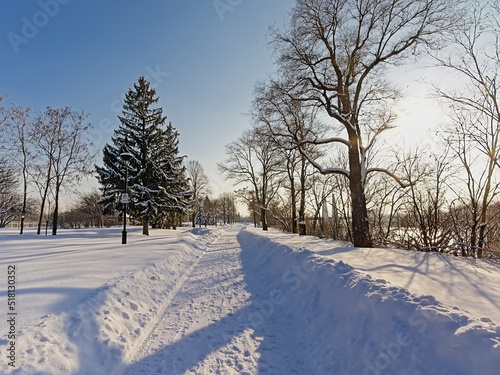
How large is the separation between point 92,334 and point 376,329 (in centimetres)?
390

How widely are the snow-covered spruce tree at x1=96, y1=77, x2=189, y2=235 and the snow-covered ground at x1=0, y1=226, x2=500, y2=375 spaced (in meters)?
12.8

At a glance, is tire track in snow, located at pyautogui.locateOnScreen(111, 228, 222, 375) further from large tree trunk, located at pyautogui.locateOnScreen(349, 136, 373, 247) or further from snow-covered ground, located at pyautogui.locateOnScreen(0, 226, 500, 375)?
large tree trunk, located at pyautogui.locateOnScreen(349, 136, 373, 247)

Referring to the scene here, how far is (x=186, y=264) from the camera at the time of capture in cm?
966

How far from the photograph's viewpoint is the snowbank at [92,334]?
2711mm

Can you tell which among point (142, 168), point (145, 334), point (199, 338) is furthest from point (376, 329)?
point (142, 168)

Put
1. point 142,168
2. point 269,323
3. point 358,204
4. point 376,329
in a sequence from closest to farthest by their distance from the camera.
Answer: point 376,329 → point 269,323 → point 358,204 → point 142,168

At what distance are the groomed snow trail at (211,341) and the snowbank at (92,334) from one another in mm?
237

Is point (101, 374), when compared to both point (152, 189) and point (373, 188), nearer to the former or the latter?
point (152, 189)

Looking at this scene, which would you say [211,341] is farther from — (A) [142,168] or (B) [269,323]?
(A) [142,168]

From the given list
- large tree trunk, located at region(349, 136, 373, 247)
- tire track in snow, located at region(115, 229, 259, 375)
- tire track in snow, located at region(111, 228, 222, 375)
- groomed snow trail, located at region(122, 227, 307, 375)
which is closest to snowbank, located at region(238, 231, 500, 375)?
groomed snow trail, located at region(122, 227, 307, 375)

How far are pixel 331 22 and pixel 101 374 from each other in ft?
42.9

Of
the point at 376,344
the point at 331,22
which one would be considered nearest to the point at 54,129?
the point at 331,22

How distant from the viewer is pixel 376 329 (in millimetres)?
3100

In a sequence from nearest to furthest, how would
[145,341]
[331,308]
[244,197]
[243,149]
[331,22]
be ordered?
[145,341] < [331,308] < [331,22] < [243,149] < [244,197]
